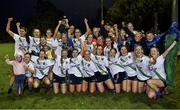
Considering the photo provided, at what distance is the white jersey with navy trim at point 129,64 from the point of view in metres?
13.5

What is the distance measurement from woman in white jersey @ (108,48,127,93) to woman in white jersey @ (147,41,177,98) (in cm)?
109

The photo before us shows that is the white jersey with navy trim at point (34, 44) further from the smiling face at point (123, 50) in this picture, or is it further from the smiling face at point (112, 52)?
the smiling face at point (123, 50)

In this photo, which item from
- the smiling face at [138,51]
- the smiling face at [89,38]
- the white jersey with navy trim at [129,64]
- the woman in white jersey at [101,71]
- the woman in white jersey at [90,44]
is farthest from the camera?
the smiling face at [89,38]

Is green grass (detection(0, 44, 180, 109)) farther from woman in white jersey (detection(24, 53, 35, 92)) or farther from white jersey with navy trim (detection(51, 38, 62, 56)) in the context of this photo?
white jersey with navy trim (detection(51, 38, 62, 56))

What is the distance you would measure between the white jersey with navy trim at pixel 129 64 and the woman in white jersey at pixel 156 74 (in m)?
0.79

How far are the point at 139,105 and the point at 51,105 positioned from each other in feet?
8.03

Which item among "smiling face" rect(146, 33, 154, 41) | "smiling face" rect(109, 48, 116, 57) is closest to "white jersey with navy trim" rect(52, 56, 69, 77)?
"smiling face" rect(109, 48, 116, 57)

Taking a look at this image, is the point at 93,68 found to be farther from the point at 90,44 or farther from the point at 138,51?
the point at 138,51

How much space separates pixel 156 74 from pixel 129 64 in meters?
1.06

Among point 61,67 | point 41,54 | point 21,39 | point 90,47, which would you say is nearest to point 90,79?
point 61,67

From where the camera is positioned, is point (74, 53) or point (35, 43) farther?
point (35, 43)

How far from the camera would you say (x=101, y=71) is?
44.9 feet

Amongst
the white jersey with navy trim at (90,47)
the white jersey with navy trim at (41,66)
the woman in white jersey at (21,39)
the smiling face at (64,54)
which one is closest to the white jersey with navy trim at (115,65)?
the white jersey with navy trim at (90,47)

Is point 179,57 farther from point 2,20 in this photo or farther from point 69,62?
point 2,20
